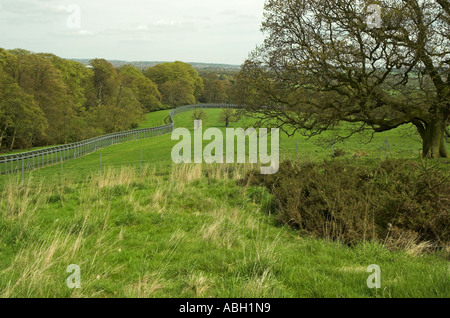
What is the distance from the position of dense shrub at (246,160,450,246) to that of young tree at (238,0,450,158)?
628 cm

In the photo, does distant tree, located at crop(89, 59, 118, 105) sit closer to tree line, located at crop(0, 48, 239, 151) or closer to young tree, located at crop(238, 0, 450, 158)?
tree line, located at crop(0, 48, 239, 151)

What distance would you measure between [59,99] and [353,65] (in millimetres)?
36425

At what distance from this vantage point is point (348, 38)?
15.3 metres

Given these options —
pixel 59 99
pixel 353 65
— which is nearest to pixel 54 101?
pixel 59 99

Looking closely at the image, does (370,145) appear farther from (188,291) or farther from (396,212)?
(188,291)

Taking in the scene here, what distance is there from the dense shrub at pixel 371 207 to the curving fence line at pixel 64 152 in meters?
9.89

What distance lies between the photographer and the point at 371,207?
8586 millimetres

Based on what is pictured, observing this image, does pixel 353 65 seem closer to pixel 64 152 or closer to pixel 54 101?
pixel 64 152

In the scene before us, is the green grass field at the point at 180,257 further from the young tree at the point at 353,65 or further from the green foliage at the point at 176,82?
the green foliage at the point at 176,82

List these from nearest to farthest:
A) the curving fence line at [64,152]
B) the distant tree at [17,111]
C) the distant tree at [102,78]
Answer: the curving fence line at [64,152], the distant tree at [17,111], the distant tree at [102,78]

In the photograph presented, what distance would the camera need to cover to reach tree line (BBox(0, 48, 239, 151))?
35.8 meters

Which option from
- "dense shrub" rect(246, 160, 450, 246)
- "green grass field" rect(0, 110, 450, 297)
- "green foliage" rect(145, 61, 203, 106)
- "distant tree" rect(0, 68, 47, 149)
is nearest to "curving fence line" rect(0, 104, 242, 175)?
"distant tree" rect(0, 68, 47, 149)

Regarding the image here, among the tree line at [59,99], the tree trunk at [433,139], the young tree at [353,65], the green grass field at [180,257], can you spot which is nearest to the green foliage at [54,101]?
the tree line at [59,99]

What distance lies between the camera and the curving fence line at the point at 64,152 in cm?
2677
